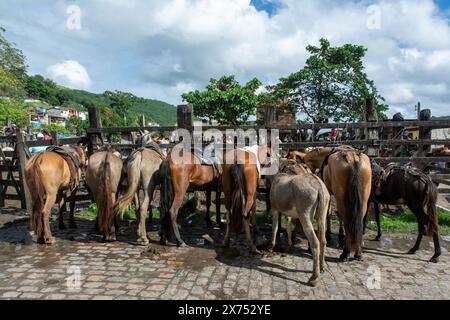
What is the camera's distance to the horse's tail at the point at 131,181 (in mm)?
5574

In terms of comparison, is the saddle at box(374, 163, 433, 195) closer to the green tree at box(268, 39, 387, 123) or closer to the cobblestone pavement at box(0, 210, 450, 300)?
the cobblestone pavement at box(0, 210, 450, 300)

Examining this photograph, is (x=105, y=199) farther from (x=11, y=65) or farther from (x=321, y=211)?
(x=11, y=65)

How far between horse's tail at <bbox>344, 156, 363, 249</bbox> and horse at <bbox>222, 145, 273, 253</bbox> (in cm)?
159

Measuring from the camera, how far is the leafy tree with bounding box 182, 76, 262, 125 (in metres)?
24.8

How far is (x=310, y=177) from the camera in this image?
14.3ft

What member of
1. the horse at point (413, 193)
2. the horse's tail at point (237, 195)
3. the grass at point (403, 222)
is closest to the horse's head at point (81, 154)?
the horse's tail at point (237, 195)

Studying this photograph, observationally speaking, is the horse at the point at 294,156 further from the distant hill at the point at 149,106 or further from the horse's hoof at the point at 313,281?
the distant hill at the point at 149,106

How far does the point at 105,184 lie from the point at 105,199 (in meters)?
0.29

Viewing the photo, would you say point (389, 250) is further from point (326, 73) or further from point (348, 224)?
point (326, 73)

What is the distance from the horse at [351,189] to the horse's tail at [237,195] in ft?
5.36

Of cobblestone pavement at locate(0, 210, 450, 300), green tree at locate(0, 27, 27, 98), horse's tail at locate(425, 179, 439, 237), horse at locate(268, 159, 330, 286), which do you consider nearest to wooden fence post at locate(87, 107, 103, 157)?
cobblestone pavement at locate(0, 210, 450, 300)
